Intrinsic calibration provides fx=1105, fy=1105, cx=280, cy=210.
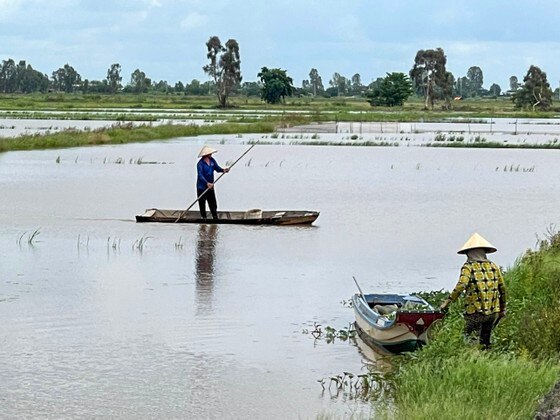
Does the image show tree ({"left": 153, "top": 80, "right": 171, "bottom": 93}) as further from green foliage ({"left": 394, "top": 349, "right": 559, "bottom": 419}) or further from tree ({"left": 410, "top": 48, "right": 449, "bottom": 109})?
green foliage ({"left": 394, "top": 349, "right": 559, "bottom": 419})

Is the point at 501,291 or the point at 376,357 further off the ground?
the point at 501,291

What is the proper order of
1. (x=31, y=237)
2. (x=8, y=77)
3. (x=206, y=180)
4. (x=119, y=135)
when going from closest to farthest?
(x=31, y=237)
(x=206, y=180)
(x=119, y=135)
(x=8, y=77)

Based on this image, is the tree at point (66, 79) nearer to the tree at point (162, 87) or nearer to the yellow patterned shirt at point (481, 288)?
the tree at point (162, 87)

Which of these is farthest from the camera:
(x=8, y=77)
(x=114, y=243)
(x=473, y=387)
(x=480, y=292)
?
(x=8, y=77)

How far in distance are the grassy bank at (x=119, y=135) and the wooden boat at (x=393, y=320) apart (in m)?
30.6

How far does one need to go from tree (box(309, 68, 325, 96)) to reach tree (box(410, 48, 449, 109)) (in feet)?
152

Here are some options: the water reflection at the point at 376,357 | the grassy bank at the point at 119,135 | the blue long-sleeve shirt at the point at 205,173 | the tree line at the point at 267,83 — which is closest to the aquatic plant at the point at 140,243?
the blue long-sleeve shirt at the point at 205,173

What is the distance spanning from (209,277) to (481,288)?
6140 mm

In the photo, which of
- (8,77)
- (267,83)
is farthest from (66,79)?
(267,83)

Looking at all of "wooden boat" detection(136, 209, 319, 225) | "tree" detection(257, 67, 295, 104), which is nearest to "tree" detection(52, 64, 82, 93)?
"tree" detection(257, 67, 295, 104)

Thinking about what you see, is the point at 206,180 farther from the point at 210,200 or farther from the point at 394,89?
the point at 394,89

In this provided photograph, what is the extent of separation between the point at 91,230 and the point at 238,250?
3356mm

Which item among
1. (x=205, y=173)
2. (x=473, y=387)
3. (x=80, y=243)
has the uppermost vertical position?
(x=205, y=173)

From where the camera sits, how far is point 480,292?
27.9ft
